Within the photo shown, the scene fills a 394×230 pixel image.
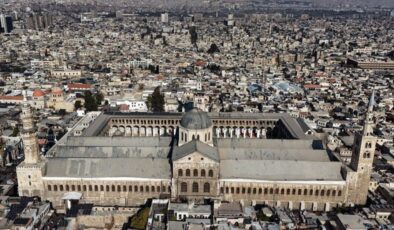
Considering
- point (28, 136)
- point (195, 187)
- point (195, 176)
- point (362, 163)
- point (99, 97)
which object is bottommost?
point (195, 187)

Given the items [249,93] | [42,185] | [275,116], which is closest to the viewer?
[42,185]

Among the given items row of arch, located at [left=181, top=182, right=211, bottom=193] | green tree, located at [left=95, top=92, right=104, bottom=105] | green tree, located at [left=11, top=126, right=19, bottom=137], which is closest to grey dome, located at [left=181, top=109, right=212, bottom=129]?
row of arch, located at [left=181, top=182, right=211, bottom=193]

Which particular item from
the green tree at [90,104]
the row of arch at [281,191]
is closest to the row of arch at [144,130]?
the green tree at [90,104]

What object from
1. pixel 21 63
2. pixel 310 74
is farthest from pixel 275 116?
pixel 21 63

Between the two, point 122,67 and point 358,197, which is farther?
point 122,67

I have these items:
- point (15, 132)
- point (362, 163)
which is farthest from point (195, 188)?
point (15, 132)

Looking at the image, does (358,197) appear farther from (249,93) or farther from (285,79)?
(285,79)

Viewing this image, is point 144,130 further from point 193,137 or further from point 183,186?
point 183,186
